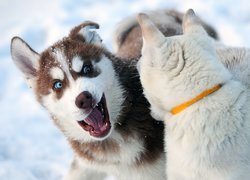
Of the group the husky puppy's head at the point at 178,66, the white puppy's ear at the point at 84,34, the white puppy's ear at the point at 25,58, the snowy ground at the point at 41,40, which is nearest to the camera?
the husky puppy's head at the point at 178,66

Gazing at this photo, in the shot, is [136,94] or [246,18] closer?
[136,94]

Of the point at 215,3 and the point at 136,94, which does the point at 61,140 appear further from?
the point at 215,3

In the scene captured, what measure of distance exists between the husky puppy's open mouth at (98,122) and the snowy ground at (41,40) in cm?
174

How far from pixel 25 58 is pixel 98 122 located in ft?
3.12

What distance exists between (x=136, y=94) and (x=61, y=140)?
2083 mm

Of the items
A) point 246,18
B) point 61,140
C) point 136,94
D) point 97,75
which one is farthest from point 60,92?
point 246,18

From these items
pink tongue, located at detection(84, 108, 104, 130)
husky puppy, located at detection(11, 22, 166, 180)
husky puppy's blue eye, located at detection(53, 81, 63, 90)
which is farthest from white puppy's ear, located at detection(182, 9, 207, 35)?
husky puppy's blue eye, located at detection(53, 81, 63, 90)

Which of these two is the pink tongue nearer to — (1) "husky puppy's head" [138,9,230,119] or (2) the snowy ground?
(1) "husky puppy's head" [138,9,230,119]

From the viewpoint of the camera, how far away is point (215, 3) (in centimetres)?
838

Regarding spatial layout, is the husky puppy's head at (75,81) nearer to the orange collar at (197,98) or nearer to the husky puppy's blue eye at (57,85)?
the husky puppy's blue eye at (57,85)

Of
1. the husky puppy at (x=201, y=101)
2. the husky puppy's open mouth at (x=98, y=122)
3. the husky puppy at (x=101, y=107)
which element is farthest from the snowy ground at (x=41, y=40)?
the husky puppy at (x=201, y=101)

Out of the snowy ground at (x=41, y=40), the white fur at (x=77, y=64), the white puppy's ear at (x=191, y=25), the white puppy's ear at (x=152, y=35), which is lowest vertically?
the snowy ground at (x=41, y=40)

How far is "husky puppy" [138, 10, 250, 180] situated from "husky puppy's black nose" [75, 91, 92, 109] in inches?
18.5

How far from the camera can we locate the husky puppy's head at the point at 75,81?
3.94 metres
